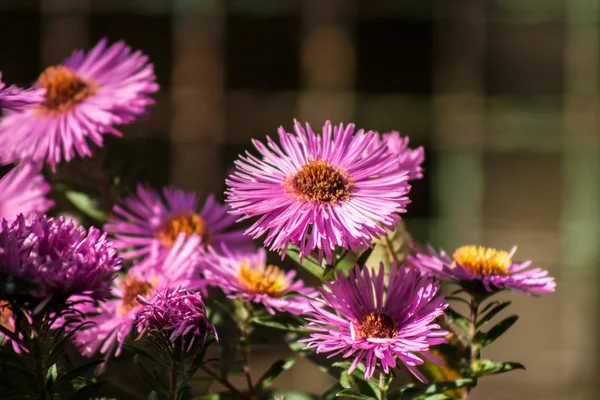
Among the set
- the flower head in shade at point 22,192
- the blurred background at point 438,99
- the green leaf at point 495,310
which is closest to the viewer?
the green leaf at point 495,310

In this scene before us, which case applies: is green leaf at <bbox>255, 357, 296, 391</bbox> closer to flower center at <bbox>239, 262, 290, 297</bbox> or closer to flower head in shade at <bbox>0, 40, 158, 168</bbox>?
flower center at <bbox>239, 262, 290, 297</bbox>

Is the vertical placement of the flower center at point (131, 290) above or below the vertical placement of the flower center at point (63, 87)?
below

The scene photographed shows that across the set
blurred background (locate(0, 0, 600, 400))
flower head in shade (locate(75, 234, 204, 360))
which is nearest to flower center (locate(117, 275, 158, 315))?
flower head in shade (locate(75, 234, 204, 360))

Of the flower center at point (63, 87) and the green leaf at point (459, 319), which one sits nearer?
the green leaf at point (459, 319)

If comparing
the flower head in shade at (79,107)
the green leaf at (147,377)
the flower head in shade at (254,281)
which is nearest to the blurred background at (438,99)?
the flower head in shade at (79,107)

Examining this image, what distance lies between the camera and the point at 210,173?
2857 millimetres

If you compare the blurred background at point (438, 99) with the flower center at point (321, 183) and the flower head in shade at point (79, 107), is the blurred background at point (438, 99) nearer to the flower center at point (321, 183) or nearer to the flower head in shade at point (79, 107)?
the flower head in shade at point (79, 107)

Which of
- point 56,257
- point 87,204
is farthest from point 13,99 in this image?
point 87,204

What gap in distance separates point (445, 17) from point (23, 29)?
134 centimetres

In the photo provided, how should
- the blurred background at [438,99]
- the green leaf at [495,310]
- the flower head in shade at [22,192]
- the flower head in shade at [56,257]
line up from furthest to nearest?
the blurred background at [438,99] < the flower head in shade at [22,192] < the green leaf at [495,310] < the flower head in shade at [56,257]

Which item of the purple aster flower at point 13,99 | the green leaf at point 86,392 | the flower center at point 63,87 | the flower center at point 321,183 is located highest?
the flower center at point 63,87

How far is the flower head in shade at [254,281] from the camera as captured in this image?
51 centimetres

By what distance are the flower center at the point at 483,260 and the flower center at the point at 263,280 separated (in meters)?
0.11

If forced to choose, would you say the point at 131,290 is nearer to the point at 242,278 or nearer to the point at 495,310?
the point at 242,278
